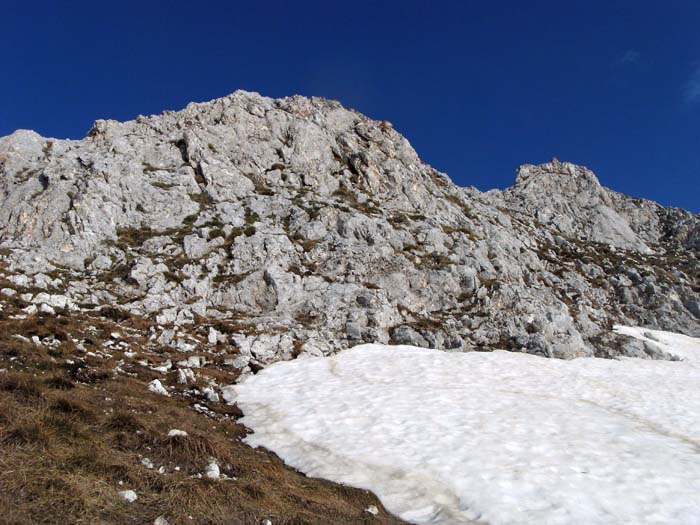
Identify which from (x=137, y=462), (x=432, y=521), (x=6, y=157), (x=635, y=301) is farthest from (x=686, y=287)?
(x=6, y=157)

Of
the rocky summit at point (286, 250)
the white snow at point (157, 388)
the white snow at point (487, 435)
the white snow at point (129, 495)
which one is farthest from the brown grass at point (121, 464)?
the rocky summit at point (286, 250)

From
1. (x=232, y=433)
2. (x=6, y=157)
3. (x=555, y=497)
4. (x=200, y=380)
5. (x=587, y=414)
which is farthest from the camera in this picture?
(x=6, y=157)

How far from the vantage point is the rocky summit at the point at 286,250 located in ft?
102

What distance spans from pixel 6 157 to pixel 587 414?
5601 cm

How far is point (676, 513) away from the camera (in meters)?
10.3

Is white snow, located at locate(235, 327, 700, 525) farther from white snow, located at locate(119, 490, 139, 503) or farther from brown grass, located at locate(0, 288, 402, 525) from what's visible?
white snow, located at locate(119, 490, 139, 503)

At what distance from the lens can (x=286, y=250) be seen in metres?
39.0

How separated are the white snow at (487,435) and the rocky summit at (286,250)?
6.11 metres

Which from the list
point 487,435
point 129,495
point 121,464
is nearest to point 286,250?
point 487,435

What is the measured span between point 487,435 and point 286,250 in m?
27.1

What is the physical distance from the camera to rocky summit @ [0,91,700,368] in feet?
102

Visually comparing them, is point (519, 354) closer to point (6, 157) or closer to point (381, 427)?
point (381, 427)

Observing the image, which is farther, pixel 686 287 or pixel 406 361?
pixel 686 287

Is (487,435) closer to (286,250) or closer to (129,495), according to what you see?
(129,495)
